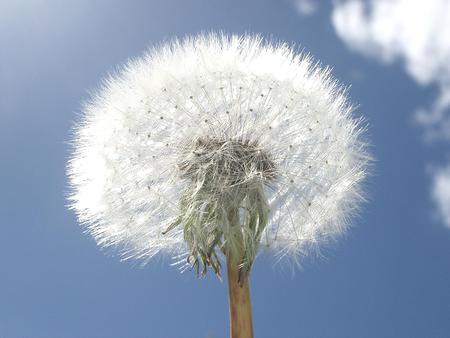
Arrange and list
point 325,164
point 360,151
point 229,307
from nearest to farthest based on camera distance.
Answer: point 229,307 → point 325,164 → point 360,151

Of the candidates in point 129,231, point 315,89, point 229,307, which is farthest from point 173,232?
point 315,89

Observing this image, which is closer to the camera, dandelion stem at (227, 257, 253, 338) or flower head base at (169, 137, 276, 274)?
dandelion stem at (227, 257, 253, 338)

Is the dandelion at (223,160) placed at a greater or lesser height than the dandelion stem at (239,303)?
greater

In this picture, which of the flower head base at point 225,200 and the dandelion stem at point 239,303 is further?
the flower head base at point 225,200

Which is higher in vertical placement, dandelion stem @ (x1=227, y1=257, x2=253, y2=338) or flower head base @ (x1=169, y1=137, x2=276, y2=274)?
flower head base @ (x1=169, y1=137, x2=276, y2=274)

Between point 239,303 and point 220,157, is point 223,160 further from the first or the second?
point 239,303

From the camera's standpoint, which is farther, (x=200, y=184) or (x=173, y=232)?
(x=173, y=232)

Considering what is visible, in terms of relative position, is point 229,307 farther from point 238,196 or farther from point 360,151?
point 360,151
